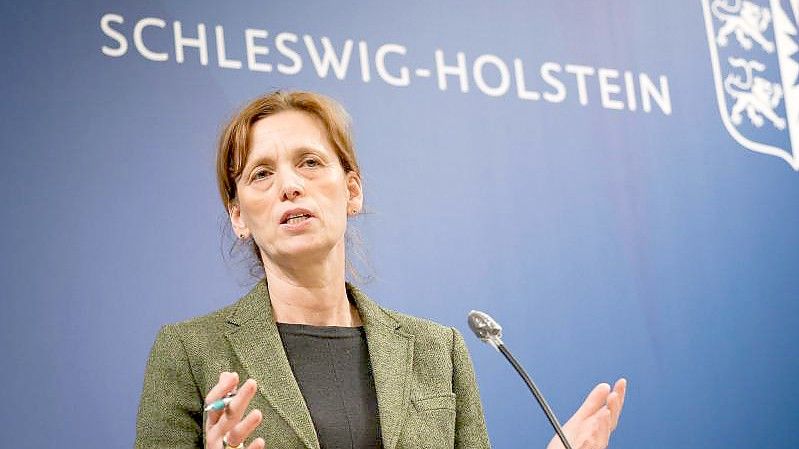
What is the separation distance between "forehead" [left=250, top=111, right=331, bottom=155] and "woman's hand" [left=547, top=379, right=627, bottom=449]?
71cm

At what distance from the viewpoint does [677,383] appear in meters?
3.26

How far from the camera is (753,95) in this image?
3.63 metres

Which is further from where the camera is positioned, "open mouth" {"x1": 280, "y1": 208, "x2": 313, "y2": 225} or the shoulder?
the shoulder

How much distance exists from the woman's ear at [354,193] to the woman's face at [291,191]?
0.06m

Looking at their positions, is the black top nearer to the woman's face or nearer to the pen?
the woman's face

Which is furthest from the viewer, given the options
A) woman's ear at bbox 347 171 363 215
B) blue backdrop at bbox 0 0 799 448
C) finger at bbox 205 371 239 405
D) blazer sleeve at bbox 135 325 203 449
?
blue backdrop at bbox 0 0 799 448

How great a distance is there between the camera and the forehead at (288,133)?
1.95 metres

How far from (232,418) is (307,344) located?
0.44 metres

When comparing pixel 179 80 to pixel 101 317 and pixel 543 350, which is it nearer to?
pixel 101 317

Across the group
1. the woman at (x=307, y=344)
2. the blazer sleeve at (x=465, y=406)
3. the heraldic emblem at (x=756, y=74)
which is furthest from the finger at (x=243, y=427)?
the heraldic emblem at (x=756, y=74)

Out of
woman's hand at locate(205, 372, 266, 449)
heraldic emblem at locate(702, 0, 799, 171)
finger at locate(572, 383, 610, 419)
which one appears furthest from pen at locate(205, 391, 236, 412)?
heraldic emblem at locate(702, 0, 799, 171)

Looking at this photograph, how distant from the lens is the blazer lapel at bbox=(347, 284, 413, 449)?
5.95ft

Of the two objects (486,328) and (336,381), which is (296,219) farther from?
(486,328)

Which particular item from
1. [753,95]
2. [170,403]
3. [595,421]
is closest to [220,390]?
[170,403]
